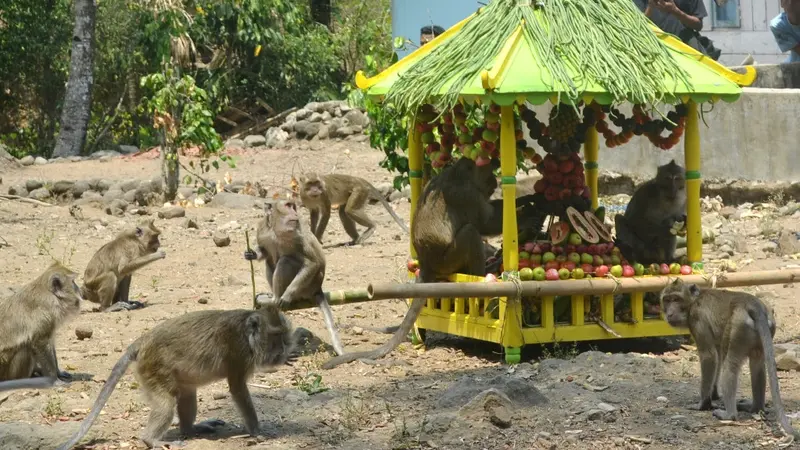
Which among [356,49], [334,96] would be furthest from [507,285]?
[356,49]

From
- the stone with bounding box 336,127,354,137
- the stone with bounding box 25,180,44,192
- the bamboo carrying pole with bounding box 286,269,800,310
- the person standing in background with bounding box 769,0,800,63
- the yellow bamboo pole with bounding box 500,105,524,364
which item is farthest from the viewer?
the stone with bounding box 336,127,354,137

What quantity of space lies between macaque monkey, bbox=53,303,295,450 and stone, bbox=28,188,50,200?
1283 cm

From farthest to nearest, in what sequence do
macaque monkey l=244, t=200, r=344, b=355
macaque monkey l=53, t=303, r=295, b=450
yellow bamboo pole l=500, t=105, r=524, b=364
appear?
1. macaque monkey l=244, t=200, r=344, b=355
2. yellow bamboo pole l=500, t=105, r=524, b=364
3. macaque monkey l=53, t=303, r=295, b=450

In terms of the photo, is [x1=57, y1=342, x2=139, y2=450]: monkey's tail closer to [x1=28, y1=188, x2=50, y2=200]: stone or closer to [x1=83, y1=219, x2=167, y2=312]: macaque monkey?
[x1=83, y1=219, x2=167, y2=312]: macaque monkey

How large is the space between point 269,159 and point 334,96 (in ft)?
17.8

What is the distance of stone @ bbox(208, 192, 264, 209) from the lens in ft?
60.3

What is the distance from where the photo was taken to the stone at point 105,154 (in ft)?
81.5

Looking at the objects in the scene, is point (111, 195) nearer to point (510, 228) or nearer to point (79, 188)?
point (79, 188)

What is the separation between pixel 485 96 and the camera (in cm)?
876

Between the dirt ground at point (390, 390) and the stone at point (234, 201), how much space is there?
4.31 metres

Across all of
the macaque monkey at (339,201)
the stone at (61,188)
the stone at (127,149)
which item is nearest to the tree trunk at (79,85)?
the stone at (127,149)

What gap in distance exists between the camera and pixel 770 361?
6.82 metres

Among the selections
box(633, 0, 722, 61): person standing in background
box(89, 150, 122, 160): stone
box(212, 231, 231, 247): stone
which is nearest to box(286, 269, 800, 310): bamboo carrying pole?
box(212, 231, 231, 247): stone

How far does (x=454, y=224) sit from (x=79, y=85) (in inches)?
663
